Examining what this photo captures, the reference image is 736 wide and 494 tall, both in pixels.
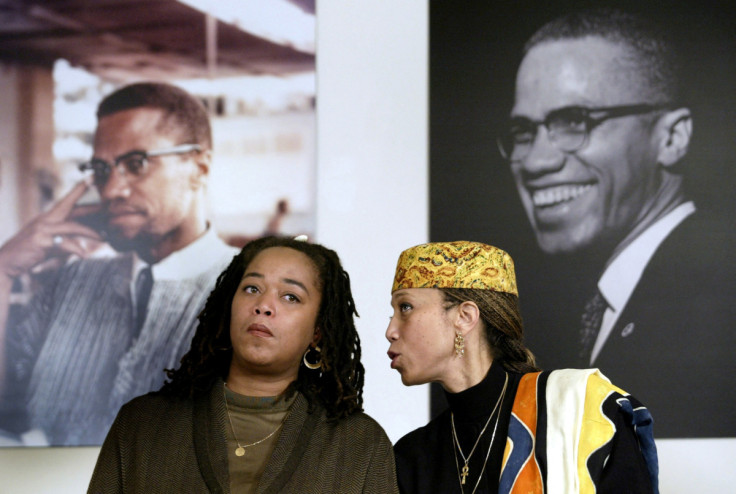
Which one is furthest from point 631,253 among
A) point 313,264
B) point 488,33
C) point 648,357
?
point 313,264

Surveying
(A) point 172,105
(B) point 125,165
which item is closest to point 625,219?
(A) point 172,105

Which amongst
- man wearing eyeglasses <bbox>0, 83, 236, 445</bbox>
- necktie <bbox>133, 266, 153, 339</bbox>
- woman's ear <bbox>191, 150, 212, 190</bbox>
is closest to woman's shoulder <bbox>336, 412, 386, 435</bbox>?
man wearing eyeglasses <bbox>0, 83, 236, 445</bbox>

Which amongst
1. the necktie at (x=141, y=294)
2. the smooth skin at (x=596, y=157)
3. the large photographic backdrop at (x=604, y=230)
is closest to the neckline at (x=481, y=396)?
the large photographic backdrop at (x=604, y=230)

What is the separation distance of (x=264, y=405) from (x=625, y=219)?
144cm

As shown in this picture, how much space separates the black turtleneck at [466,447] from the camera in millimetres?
2143

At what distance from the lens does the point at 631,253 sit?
2.87 metres

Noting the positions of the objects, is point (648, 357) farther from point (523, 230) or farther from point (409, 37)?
point (409, 37)

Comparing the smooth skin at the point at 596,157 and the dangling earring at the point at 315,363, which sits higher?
the smooth skin at the point at 596,157

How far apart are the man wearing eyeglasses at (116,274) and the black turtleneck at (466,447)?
3.13ft

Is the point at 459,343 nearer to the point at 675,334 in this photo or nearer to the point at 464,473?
the point at 464,473

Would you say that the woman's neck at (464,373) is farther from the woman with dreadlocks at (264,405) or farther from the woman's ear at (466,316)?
the woman with dreadlocks at (264,405)

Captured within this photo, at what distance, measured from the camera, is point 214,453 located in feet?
6.59

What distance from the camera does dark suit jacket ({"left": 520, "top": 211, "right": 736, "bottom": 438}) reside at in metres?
2.83

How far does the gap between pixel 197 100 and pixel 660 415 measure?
6.21 feet
